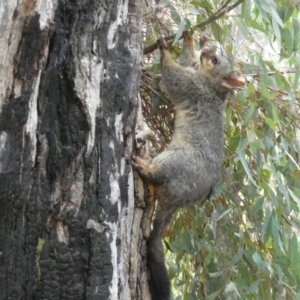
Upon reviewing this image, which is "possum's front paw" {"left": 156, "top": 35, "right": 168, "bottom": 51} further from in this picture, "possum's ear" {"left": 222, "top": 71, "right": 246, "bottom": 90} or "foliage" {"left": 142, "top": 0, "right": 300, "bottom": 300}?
"possum's ear" {"left": 222, "top": 71, "right": 246, "bottom": 90}

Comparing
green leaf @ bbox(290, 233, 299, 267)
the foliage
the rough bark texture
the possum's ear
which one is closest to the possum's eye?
the foliage

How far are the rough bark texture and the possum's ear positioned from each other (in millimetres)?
766

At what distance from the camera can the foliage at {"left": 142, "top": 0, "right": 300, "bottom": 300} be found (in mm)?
2148

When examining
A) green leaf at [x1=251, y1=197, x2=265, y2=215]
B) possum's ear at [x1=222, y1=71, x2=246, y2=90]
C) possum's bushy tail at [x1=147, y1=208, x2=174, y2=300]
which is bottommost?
possum's bushy tail at [x1=147, y1=208, x2=174, y2=300]

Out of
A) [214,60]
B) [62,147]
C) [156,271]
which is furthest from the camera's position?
[214,60]

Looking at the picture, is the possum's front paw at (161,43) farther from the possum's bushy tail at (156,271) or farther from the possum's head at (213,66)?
the possum's bushy tail at (156,271)

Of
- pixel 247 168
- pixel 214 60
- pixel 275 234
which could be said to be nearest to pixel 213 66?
pixel 214 60

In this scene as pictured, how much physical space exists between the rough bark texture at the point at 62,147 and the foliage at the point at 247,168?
63 centimetres

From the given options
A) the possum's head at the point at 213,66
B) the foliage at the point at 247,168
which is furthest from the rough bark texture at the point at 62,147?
the possum's head at the point at 213,66

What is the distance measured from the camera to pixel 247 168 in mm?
2096

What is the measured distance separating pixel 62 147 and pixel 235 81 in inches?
39.9

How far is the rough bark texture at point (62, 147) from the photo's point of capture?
4.56 ft

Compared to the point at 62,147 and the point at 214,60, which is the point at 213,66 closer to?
the point at 214,60

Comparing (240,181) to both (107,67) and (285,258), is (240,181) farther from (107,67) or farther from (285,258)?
(107,67)
